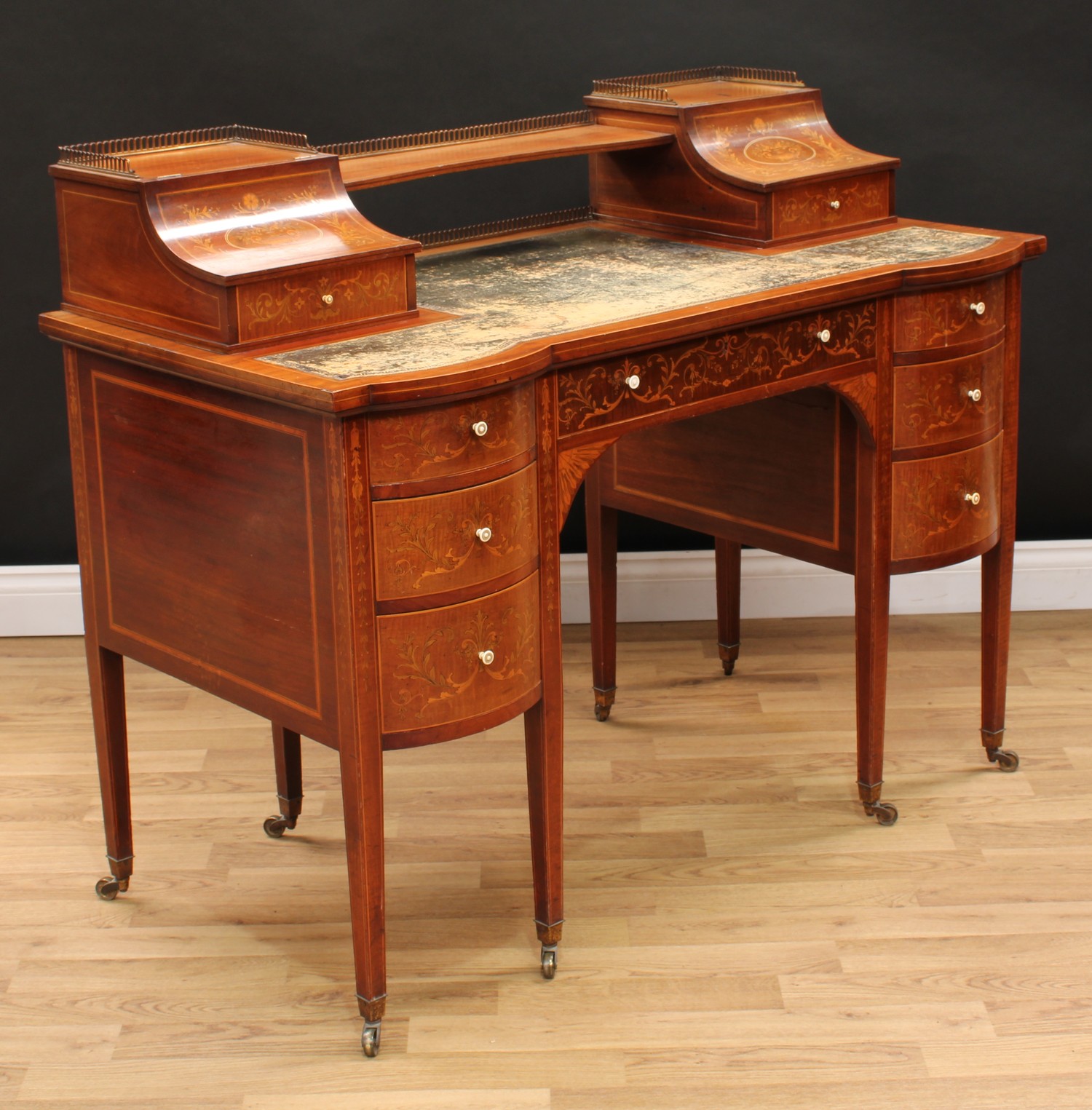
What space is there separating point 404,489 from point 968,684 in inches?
73.8

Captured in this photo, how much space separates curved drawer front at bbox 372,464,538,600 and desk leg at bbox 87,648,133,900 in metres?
0.70

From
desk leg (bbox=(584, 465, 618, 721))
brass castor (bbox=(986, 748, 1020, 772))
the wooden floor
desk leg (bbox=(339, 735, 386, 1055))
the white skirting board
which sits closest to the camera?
desk leg (bbox=(339, 735, 386, 1055))

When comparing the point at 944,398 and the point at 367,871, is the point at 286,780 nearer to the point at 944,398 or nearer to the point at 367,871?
the point at 367,871

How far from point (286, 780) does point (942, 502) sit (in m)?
1.28

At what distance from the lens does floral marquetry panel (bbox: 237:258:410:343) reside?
2359 millimetres

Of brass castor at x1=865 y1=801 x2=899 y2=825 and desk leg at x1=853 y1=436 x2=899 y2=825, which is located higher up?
desk leg at x1=853 y1=436 x2=899 y2=825

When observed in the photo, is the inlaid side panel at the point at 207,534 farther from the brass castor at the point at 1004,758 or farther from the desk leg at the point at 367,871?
the brass castor at the point at 1004,758

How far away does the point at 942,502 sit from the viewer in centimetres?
303

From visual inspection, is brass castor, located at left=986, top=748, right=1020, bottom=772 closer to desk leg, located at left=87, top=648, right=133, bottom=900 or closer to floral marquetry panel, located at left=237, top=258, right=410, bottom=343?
floral marquetry panel, located at left=237, top=258, right=410, bottom=343

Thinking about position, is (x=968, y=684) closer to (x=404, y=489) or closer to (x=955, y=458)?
(x=955, y=458)

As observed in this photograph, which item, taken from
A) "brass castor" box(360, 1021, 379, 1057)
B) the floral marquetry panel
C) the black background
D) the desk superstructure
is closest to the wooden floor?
"brass castor" box(360, 1021, 379, 1057)

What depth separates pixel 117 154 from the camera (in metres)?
2.51

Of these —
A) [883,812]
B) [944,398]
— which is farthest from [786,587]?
[944,398]

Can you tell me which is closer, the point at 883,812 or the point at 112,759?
the point at 112,759
